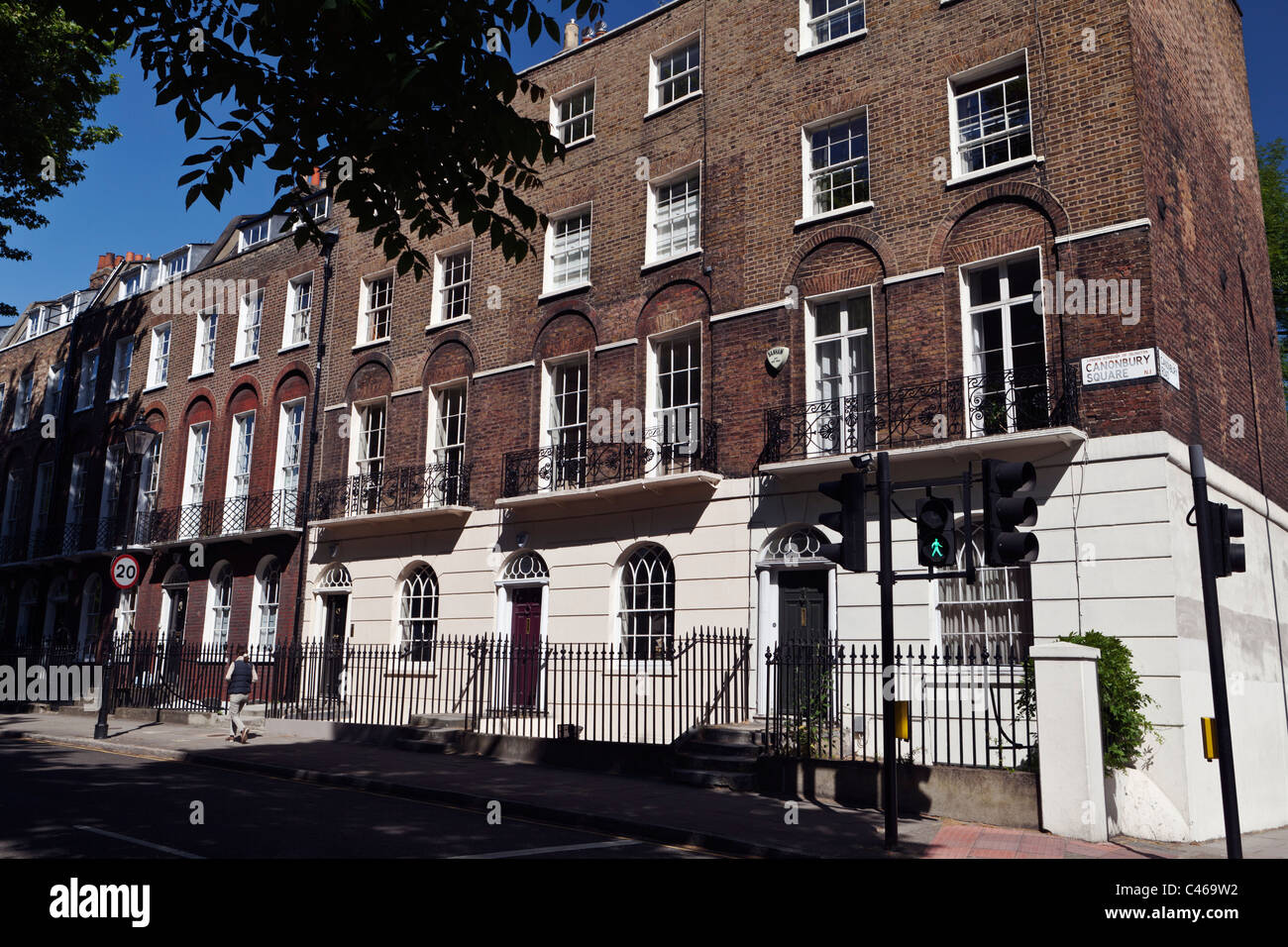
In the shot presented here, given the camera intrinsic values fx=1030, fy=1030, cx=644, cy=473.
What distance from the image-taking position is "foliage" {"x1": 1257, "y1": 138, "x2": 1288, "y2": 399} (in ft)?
83.2

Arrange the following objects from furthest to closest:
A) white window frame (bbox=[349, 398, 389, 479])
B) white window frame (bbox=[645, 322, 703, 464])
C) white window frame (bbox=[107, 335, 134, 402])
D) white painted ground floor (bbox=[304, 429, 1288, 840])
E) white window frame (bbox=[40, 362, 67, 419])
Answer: white window frame (bbox=[40, 362, 67, 419]), white window frame (bbox=[107, 335, 134, 402]), white window frame (bbox=[349, 398, 389, 479]), white window frame (bbox=[645, 322, 703, 464]), white painted ground floor (bbox=[304, 429, 1288, 840])

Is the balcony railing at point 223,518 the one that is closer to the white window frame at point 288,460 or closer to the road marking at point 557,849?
the white window frame at point 288,460

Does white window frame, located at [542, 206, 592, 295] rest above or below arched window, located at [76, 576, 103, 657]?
above

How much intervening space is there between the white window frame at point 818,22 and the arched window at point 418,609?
12990 mm

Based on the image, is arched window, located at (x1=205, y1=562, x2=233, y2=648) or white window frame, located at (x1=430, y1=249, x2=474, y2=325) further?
arched window, located at (x1=205, y1=562, x2=233, y2=648)

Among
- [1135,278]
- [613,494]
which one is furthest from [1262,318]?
[613,494]

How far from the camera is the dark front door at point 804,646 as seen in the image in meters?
13.8

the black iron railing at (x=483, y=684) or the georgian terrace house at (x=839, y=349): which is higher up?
the georgian terrace house at (x=839, y=349)

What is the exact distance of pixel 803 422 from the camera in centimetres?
1686

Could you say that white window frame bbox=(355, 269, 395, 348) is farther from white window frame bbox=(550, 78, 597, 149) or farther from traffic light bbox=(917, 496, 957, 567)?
traffic light bbox=(917, 496, 957, 567)

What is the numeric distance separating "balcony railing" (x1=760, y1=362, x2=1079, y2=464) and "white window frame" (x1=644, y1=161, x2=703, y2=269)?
13.4ft

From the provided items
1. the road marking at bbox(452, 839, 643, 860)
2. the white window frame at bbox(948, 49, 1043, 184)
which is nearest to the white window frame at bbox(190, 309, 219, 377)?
the white window frame at bbox(948, 49, 1043, 184)

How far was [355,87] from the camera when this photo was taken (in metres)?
8.09

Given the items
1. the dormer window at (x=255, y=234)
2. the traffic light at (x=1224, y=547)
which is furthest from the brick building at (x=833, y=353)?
the dormer window at (x=255, y=234)
